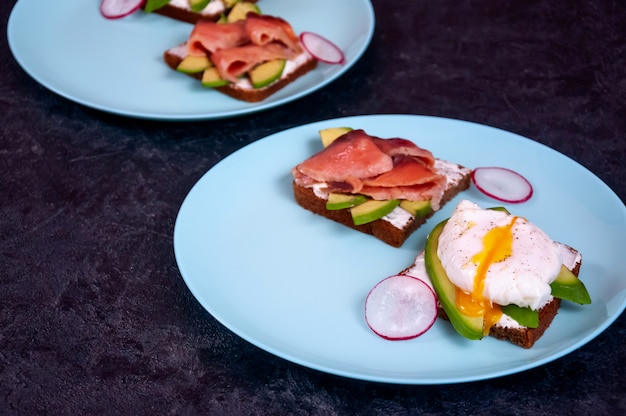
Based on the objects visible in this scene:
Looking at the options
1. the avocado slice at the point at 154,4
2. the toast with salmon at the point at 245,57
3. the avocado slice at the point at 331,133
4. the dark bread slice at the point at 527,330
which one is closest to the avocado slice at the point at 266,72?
the toast with salmon at the point at 245,57

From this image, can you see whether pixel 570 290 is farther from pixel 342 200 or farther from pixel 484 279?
pixel 342 200

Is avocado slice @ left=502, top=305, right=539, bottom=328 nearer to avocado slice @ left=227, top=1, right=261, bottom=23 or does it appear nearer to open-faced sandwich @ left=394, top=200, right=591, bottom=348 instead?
open-faced sandwich @ left=394, top=200, right=591, bottom=348

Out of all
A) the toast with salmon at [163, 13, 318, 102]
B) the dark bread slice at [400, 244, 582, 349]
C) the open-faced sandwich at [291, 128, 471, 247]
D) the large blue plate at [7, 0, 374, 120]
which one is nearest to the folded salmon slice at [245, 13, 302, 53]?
the toast with salmon at [163, 13, 318, 102]

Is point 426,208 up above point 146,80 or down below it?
above

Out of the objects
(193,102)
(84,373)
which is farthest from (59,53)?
(84,373)

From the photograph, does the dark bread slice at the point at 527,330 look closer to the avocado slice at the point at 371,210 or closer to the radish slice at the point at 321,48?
the avocado slice at the point at 371,210

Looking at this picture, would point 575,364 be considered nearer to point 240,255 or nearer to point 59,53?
point 240,255
